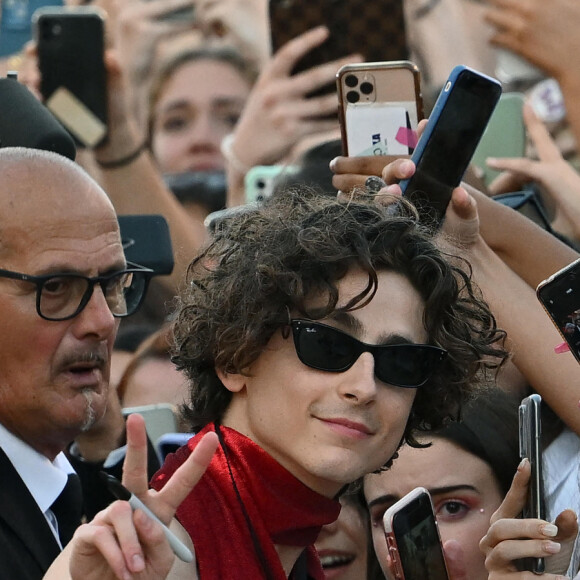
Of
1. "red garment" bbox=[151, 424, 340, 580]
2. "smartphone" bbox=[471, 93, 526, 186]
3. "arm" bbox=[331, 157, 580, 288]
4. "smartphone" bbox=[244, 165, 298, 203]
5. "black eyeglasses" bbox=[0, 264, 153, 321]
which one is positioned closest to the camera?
"red garment" bbox=[151, 424, 340, 580]

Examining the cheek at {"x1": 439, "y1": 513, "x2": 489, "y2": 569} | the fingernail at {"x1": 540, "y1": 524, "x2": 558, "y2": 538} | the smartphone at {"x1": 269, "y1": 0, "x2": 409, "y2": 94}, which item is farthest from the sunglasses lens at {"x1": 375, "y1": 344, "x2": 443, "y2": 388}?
the smartphone at {"x1": 269, "y1": 0, "x2": 409, "y2": 94}

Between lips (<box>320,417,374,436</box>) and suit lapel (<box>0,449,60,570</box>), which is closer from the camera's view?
lips (<box>320,417,374,436</box>)

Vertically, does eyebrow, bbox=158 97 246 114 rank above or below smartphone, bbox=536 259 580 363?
below

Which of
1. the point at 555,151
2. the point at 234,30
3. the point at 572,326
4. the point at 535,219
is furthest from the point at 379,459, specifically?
the point at 234,30

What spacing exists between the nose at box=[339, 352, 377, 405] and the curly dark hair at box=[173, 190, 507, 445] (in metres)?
0.11

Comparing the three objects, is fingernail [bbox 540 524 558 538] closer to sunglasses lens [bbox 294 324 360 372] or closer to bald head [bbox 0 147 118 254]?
sunglasses lens [bbox 294 324 360 372]

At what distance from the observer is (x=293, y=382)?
8.38ft

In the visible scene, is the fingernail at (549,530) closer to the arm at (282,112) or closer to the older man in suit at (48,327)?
the older man in suit at (48,327)

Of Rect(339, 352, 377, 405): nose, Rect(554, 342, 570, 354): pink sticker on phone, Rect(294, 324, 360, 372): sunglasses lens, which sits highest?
Rect(294, 324, 360, 372): sunglasses lens

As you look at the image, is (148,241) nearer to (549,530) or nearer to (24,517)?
(24,517)

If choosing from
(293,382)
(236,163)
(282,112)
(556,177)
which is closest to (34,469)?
(293,382)

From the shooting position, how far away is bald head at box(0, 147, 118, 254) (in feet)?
9.86

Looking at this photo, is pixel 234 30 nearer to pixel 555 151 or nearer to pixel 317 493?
pixel 555 151

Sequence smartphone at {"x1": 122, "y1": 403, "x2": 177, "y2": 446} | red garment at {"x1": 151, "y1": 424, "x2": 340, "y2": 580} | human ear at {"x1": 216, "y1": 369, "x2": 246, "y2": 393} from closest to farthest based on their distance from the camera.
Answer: red garment at {"x1": 151, "y1": 424, "x2": 340, "y2": 580} → human ear at {"x1": 216, "y1": 369, "x2": 246, "y2": 393} → smartphone at {"x1": 122, "y1": 403, "x2": 177, "y2": 446}
